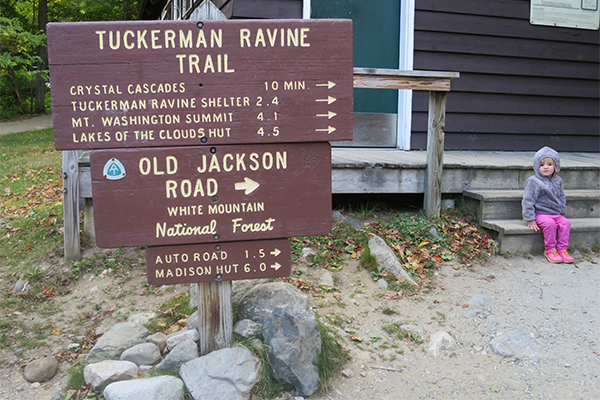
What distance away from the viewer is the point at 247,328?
279 centimetres

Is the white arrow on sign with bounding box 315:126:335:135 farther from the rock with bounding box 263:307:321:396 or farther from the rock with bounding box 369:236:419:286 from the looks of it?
the rock with bounding box 369:236:419:286

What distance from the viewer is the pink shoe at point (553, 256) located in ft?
14.4

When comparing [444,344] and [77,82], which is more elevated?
[77,82]

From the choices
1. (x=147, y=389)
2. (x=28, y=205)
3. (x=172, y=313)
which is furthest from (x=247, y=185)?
(x=28, y=205)

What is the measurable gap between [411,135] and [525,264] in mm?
2433

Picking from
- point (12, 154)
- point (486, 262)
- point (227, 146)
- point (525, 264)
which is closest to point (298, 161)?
point (227, 146)

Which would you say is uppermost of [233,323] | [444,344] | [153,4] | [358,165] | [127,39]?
[153,4]

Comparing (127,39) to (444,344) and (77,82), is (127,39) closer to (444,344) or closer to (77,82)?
(77,82)

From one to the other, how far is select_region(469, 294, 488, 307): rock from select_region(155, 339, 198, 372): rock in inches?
85.5

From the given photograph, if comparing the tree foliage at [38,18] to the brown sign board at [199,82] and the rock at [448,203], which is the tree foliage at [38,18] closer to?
the rock at [448,203]

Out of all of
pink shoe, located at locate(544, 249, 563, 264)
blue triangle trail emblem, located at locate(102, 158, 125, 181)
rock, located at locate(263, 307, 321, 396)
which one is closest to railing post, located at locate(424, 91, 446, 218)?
pink shoe, located at locate(544, 249, 563, 264)

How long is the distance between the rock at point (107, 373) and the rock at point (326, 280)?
65.5 inches

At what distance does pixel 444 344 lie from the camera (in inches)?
123

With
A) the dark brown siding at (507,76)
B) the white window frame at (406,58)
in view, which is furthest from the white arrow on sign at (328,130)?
the dark brown siding at (507,76)
